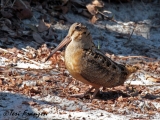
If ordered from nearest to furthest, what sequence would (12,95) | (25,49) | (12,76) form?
(12,95) < (12,76) < (25,49)

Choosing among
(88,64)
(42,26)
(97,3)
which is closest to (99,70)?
(88,64)

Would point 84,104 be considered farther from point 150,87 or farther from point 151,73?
point 151,73

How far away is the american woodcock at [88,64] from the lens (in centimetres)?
610

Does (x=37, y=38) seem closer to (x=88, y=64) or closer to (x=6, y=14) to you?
(x=6, y=14)

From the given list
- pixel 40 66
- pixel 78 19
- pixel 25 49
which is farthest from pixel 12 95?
pixel 78 19

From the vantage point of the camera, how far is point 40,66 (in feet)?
23.9

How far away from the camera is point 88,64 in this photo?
241 inches

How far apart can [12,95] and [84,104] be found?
887mm

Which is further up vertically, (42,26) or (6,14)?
(6,14)

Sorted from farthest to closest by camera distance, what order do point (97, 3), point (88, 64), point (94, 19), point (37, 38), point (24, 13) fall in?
point (97, 3)
point (94, 19)
point (24, 13)
point (37, 38)
point (88, 64)

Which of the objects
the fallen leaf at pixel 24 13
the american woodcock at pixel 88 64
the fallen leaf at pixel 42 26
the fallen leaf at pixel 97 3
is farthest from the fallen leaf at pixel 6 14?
the american woodcock at pixel 88 64

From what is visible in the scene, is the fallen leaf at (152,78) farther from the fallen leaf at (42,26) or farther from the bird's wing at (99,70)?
the fallen leaf at (42,26)

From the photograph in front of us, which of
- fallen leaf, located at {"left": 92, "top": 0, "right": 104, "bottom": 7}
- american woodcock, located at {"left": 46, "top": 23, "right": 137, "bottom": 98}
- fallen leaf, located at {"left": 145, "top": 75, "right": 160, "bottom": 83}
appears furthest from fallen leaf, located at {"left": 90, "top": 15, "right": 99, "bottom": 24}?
american woodcock, located at {"left": 46, "top": 23, "right": 137, "bottom": 98}

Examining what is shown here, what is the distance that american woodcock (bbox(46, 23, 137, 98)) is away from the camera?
6.10m
